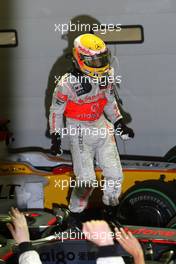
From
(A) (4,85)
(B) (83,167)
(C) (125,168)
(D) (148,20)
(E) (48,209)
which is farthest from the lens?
(A) (4,85)

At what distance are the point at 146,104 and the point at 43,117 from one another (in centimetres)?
54

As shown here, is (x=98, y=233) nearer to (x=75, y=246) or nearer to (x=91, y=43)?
(x=75, y=246)

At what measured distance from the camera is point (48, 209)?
8.27 feet

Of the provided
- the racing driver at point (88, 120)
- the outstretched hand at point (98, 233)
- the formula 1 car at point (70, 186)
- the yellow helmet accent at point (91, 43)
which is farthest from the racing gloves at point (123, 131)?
the outstretched hand at point (98, 233)

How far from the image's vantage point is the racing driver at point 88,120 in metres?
2.19

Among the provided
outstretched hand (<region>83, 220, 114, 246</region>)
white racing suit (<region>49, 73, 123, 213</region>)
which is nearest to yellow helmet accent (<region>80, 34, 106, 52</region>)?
white racing suit (<region>49, 73, 123, 213</region>)

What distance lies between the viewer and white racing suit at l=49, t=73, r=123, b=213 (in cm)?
225

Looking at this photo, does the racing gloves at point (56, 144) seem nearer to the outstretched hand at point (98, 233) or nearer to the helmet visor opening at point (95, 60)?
the helmet visor opening at point (95, 60)

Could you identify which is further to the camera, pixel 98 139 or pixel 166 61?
pixel 166 61

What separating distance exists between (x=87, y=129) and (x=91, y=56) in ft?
1.00

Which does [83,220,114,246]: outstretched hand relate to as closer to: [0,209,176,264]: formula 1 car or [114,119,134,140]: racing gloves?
[0,209,176,264]: formula 1 car

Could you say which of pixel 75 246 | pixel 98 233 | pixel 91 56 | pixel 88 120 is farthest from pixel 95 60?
pixel 98 233

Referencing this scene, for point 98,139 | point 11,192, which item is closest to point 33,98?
point 11,192

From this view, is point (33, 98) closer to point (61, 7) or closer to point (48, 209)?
point (61, 7)
